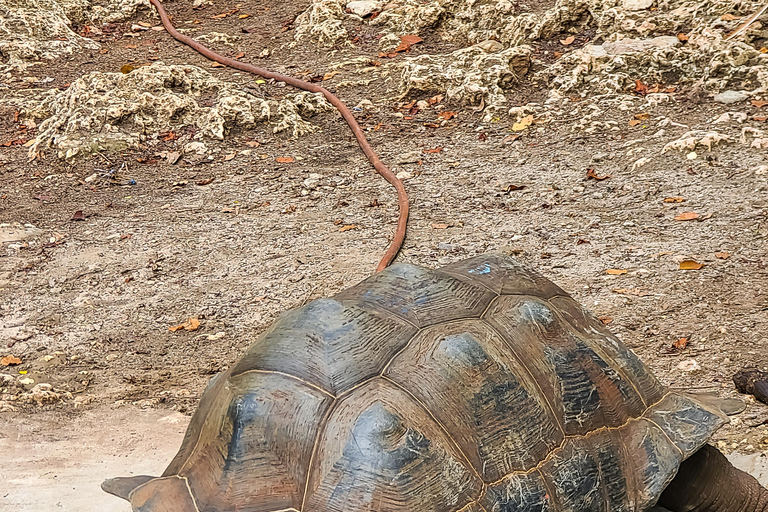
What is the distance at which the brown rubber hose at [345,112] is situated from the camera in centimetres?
438

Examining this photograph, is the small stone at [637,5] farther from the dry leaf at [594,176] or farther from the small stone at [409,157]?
the small stone at [409,157]

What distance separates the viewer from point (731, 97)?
213 inches

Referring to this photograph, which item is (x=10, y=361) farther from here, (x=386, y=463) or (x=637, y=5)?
(x=637, y=5)

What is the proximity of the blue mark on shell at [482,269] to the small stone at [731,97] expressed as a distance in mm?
3778

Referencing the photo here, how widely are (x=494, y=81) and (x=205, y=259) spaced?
2898mm

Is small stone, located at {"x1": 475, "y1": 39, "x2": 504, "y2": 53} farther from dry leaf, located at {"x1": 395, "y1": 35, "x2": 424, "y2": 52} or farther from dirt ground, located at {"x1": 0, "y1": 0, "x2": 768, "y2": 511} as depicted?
dry leaf, located at {"x1": 395, "y1": 35, "x2": 424, "y2": 52}

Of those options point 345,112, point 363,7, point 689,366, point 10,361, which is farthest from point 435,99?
point 10,361

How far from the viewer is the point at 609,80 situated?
5.86 metres

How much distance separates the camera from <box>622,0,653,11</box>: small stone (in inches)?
253

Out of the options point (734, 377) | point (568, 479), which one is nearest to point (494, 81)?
point (734, 377)

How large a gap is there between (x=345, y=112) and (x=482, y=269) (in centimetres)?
397

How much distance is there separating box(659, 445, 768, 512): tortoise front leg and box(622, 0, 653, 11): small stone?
501cm

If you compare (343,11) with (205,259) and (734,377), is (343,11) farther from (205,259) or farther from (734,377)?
(734,377)

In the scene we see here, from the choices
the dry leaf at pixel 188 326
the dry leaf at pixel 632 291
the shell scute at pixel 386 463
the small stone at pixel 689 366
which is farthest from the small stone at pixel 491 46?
the shell scute at pixel 386 463
